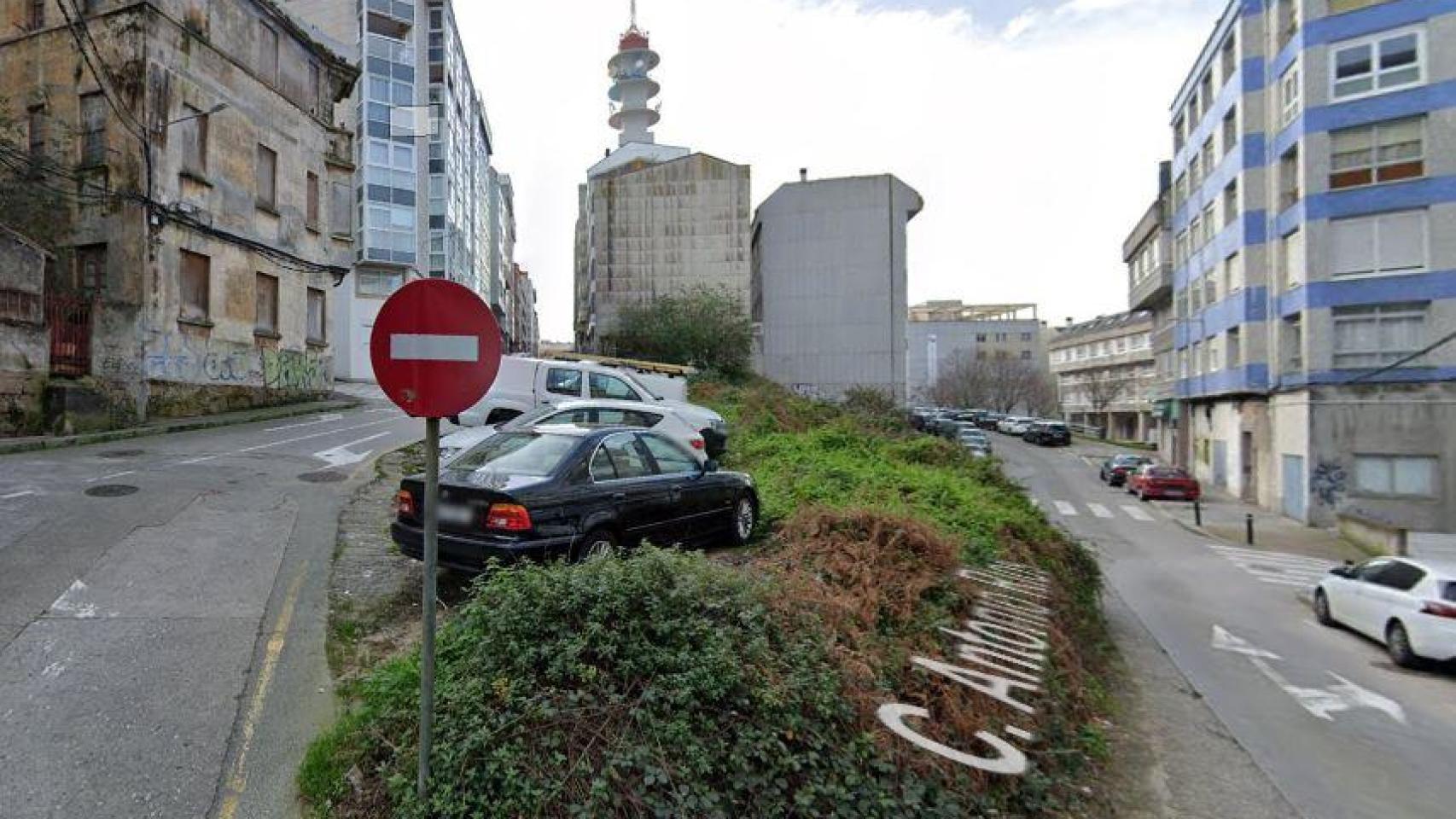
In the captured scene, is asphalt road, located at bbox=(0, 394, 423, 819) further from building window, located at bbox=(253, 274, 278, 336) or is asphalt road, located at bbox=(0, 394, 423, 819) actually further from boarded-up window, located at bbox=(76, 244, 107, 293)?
building window, located at bbox=(253, 274, 278, 336)

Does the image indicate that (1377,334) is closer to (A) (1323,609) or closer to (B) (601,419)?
(A) (1323,609)

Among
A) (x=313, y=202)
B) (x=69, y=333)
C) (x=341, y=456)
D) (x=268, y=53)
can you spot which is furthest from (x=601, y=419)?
(x=268, y=53)

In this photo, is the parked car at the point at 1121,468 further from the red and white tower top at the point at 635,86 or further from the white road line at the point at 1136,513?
the red and white tower top at the point at 635,86

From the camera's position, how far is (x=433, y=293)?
133 inches

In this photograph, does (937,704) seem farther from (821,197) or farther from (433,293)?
(821,197)

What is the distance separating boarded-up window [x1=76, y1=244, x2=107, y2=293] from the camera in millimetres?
16734

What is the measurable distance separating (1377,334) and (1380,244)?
9.58 ft

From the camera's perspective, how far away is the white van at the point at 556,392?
14.3 metres

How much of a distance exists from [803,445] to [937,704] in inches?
380

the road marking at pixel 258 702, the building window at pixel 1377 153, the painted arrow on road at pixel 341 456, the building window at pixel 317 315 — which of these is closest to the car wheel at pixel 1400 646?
the road marking at pixel 258 702

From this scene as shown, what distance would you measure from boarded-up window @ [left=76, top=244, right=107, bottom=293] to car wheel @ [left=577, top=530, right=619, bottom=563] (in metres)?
16.8

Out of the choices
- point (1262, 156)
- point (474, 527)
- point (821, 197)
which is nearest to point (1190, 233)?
point (1262, 156)

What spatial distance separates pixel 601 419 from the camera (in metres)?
12.1

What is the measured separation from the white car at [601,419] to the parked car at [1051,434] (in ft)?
149
